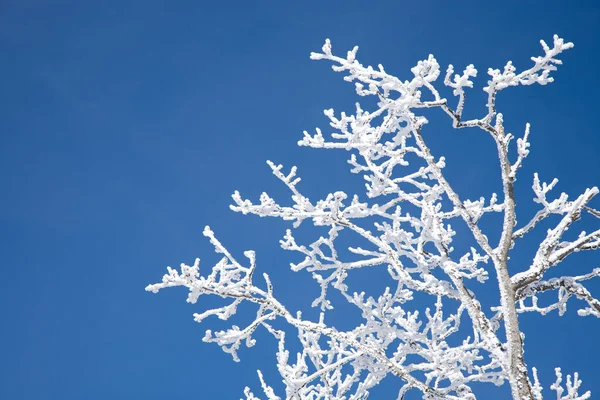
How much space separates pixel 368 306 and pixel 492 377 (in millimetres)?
1641

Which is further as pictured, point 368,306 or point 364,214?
point 368,306

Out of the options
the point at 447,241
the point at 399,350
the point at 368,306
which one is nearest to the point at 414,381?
the point at 399,350

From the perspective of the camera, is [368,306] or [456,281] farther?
[368,306]

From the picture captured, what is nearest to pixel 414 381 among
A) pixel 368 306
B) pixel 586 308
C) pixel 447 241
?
pixel 368 306

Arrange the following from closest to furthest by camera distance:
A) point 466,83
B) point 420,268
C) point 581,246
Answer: point 466,83 → point 581,246 → point 420,268

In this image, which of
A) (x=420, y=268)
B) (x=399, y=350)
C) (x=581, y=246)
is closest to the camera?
(x=581, y=246)

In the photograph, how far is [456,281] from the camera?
445 centimetres

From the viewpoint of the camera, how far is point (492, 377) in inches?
218

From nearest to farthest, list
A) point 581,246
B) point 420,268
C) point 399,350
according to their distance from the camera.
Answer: point 581,246, point 420,268, point 399,350

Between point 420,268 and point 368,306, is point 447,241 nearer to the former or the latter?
point 420,268

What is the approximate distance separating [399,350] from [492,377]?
1.20m

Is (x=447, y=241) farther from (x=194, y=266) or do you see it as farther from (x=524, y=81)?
(x=194, y=266)

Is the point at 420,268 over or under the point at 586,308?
over

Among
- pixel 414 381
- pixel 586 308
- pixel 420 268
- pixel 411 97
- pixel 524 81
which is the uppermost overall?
pixel 411 97
